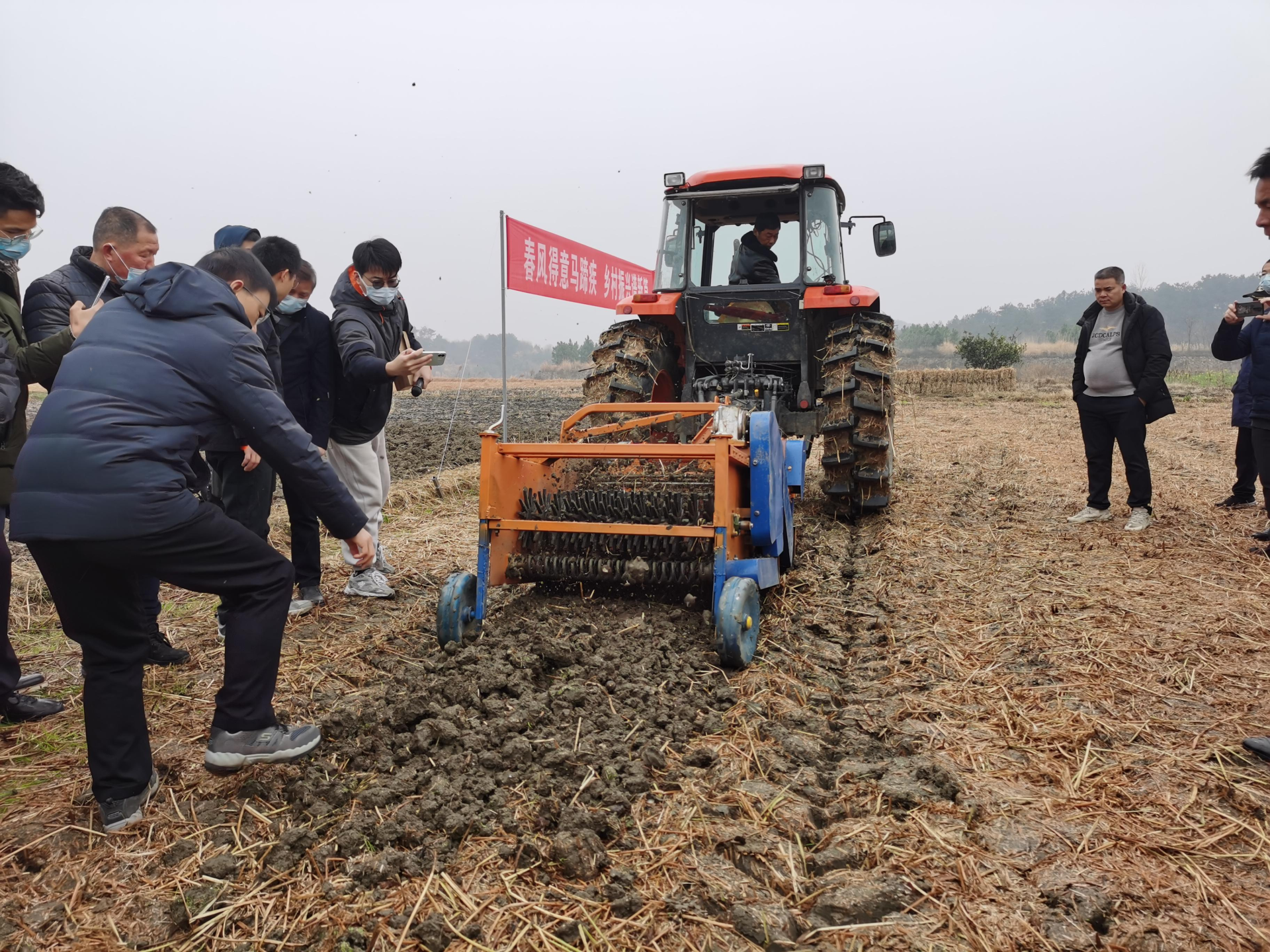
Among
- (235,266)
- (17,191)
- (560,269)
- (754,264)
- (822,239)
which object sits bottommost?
(235,266)

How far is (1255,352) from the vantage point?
13.5 feet

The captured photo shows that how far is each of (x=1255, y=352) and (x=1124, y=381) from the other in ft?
3.43

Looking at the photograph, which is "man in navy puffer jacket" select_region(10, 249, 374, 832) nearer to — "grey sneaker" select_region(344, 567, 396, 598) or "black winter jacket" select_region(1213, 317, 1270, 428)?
"grey sneaker" select_region(344, 567, 396, 598)

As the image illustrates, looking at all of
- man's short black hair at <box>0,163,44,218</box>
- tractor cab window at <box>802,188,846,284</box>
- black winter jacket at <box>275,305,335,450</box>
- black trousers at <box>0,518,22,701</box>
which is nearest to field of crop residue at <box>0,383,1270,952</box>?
black trousers at <box>0,518,22,701</box>

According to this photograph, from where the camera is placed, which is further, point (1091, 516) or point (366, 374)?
point (1091, 516)

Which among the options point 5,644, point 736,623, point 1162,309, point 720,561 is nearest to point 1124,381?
point 720,561

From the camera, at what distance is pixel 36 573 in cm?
438

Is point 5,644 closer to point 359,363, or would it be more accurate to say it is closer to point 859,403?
point 359,363

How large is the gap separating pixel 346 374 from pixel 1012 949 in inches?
131

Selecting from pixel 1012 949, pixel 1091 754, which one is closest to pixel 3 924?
pixel 1012 949

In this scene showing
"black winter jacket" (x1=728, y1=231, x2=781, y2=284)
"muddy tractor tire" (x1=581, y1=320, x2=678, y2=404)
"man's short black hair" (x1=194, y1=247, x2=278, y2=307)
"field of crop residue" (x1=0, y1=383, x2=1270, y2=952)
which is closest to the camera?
"field of crop residue" (x1=0, y1=383, x2=1270, y2=952)

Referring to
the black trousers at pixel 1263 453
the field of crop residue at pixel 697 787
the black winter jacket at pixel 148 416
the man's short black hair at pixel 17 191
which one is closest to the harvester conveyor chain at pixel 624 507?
the field of crop residue at pixel 697 787

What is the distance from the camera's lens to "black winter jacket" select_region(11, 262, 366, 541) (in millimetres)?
1882

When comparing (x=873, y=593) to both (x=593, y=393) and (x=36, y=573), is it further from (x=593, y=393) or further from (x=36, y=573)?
(x=36, y=573)
